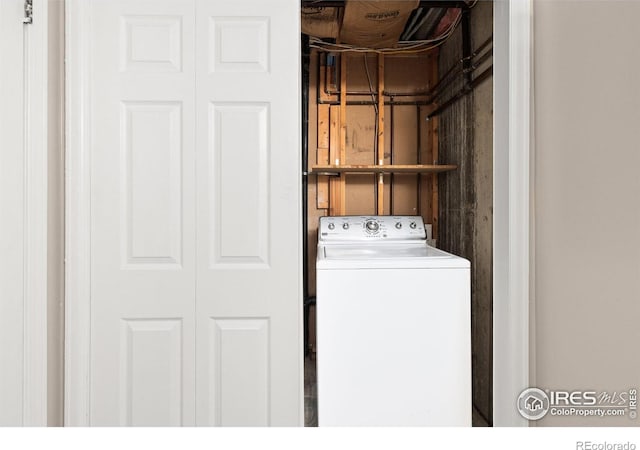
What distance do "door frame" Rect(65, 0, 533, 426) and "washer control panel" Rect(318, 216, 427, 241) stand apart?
137 cm

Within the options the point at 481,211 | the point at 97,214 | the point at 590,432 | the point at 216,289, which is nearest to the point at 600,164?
the point at 590,432

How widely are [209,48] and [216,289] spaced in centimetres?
92

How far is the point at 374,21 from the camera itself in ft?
8.63

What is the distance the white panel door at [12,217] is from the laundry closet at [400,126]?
159cm

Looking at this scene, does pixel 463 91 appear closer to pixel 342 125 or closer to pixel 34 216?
pixel 342 125

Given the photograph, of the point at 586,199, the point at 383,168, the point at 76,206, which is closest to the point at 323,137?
the point at 383,168

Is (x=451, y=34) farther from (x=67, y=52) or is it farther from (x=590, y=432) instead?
(x=590, y=432)

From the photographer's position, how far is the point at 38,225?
1.41 metres

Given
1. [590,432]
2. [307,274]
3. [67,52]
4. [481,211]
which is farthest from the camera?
[307,274]

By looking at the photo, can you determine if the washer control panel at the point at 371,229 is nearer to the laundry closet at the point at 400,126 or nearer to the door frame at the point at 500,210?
the laundry closet at the point at 400,126

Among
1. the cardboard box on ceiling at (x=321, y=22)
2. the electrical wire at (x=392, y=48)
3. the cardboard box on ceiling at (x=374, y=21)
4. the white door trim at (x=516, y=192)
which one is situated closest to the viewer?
the white door trim at (x=516, y=192)

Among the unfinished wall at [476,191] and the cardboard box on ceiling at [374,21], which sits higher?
the cardboard box on ceiling at [374,21]

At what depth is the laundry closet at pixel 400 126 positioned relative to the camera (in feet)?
8.29

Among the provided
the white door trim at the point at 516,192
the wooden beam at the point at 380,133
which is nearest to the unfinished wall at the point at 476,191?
the wooden beam at the point at 380,133
